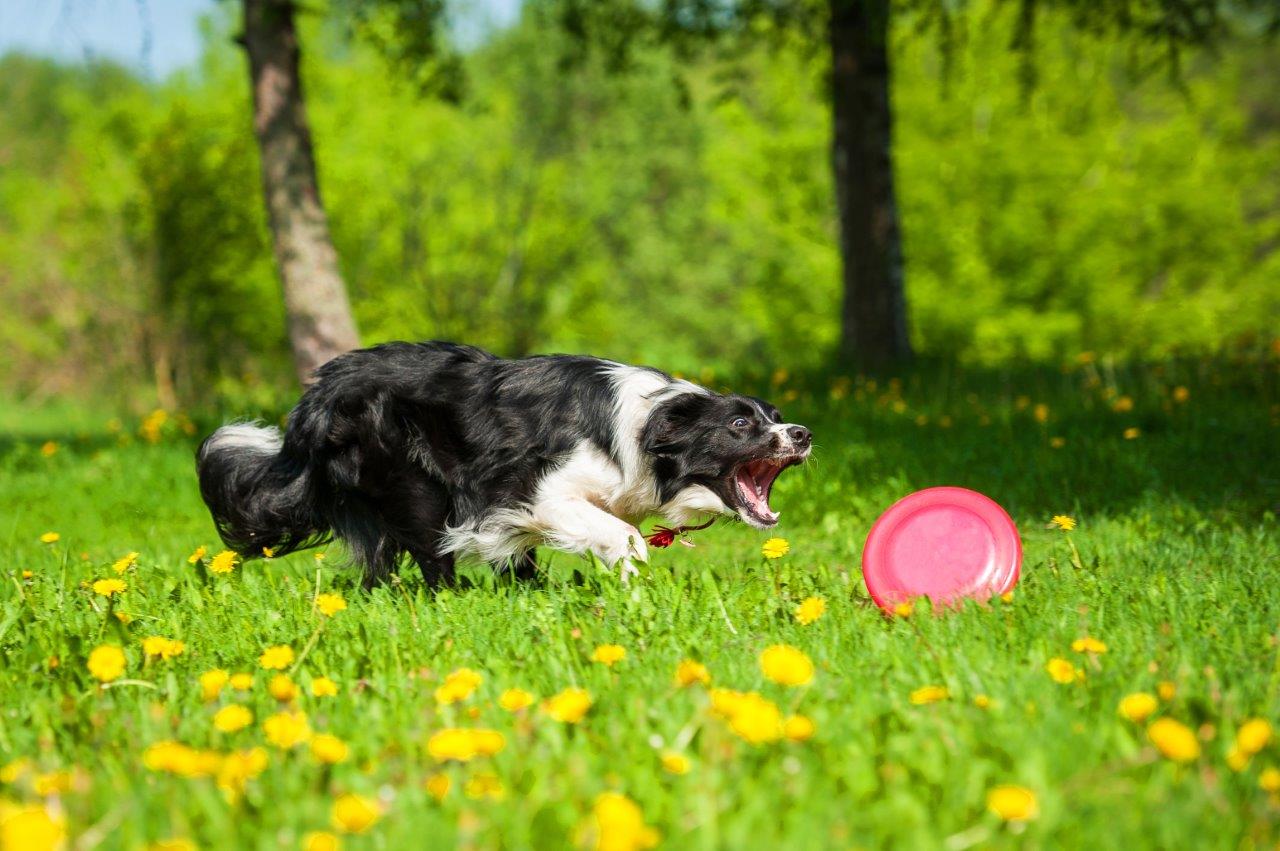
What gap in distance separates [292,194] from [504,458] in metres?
5.32

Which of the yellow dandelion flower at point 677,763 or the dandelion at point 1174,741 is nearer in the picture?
the dandelion at point 1174,741

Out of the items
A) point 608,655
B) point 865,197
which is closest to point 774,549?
point 608,655

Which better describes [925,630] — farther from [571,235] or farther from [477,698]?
[571,235]

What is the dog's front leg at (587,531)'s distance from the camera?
Result: 444 centimetres

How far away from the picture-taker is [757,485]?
476cm

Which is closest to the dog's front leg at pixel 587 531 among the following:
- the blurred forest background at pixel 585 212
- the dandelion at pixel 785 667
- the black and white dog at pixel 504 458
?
the black and white dog at pixel 504 458

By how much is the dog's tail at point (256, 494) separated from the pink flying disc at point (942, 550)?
220 cm

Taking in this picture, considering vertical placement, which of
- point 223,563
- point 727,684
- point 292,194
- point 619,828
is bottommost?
point 727,684

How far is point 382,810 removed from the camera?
2.19 m

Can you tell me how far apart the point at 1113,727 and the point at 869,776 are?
59 cm

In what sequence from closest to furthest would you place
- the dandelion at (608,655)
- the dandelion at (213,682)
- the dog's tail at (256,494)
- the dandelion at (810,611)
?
the dandelion at (213,682) < the dandelion at (608,655) < the dandelion at (810,611) < the dog's tail at (256,494)

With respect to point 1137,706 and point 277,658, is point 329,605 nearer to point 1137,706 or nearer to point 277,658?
point 277,658

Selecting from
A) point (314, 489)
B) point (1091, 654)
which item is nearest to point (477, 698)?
point (1091, 654)

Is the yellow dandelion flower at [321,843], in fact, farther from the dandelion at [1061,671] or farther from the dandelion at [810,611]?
the dandelion at [810,611]
